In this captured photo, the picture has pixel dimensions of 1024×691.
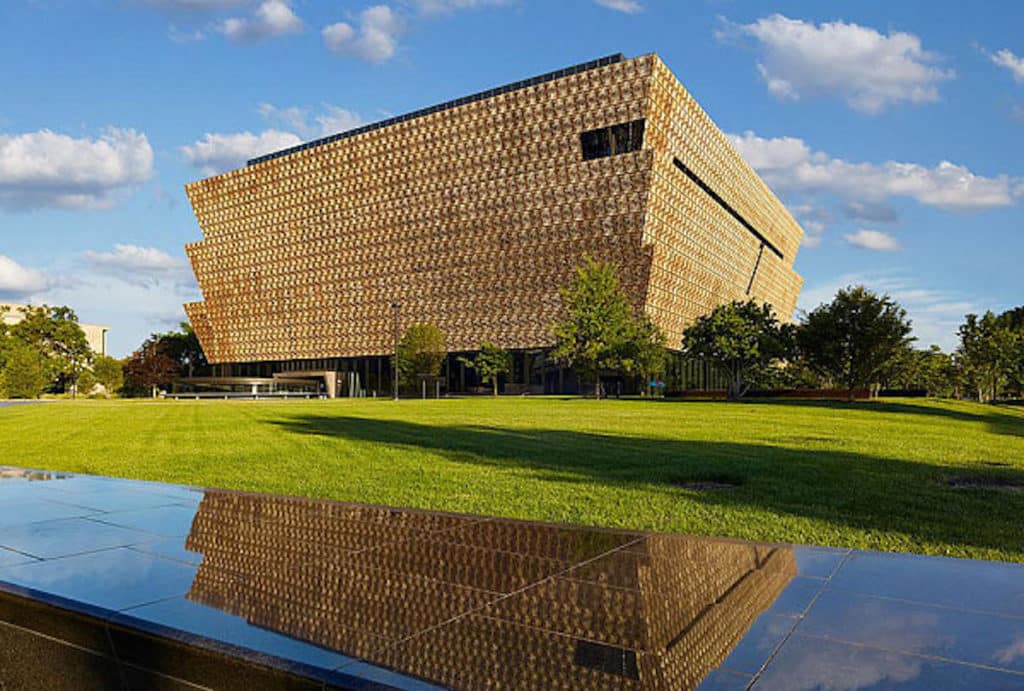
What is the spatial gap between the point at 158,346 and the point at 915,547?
412ft

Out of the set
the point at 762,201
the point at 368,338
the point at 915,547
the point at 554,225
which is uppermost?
the point at 762,201

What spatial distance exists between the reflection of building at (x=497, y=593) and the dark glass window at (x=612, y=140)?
69.4 m

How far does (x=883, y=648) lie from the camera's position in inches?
149

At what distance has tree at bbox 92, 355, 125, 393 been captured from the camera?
105562mm

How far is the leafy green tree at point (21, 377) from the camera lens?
81062 mm

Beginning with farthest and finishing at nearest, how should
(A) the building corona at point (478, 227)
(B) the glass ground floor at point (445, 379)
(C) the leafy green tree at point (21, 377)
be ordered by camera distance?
(C) the leafy green tree at point (21, 377) → (B) the glass ground floor at point (445, 379) → (A) the building corona at point (478, 227)

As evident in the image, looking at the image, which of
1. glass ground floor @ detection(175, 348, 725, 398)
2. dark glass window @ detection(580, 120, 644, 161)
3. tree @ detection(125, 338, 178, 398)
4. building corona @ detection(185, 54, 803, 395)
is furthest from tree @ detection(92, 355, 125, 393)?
dark glass window @ detection(580, 120, 644, 161)

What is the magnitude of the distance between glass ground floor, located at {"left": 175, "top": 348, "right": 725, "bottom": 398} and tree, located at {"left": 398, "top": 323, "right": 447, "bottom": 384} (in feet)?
3.94

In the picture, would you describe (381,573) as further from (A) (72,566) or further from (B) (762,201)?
(B) (762,201)

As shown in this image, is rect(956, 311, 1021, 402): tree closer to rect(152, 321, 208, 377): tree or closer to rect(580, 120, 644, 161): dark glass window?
rect(580, 120, 644, 161): dark glass window

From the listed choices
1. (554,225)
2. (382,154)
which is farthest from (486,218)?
(382,154)

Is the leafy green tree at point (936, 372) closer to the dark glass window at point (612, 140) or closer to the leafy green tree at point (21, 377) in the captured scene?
the dark glass window at point (612, 140)

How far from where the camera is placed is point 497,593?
495 centimetres

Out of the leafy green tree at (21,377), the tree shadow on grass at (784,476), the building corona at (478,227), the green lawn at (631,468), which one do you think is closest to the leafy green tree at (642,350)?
the building corona at (478,227)
